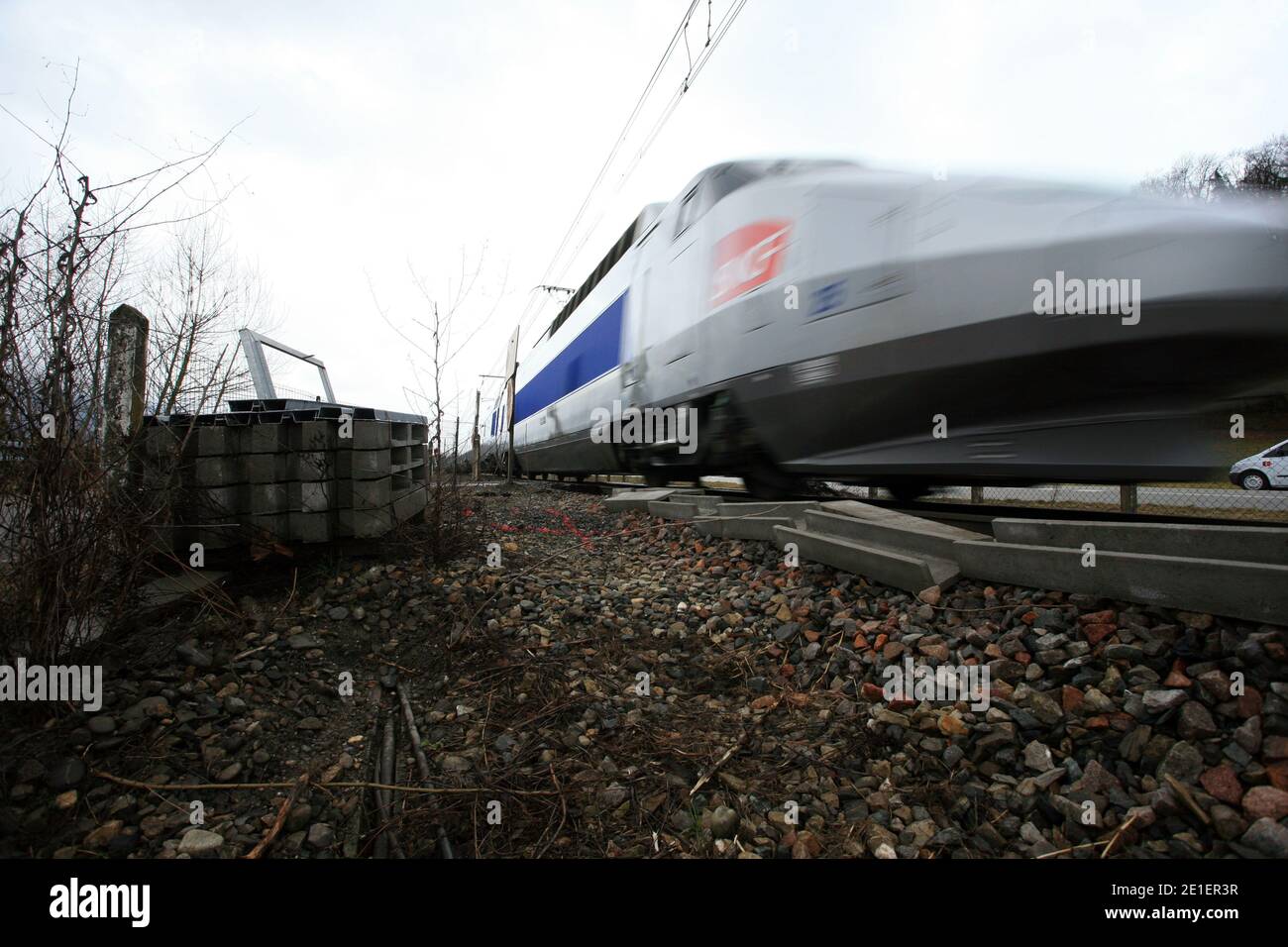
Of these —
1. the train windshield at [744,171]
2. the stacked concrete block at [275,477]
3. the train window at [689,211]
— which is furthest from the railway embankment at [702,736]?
the train window at [689,211]

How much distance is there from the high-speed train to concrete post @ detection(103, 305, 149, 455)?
3.76 meters

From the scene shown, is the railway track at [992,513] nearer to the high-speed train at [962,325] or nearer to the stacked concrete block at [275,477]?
the high-speed train at [962,325]

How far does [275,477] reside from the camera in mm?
3637

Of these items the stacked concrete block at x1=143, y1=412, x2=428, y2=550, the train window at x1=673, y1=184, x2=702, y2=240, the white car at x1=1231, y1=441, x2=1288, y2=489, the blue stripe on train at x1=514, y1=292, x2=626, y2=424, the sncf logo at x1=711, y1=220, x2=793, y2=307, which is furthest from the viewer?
the white car at x1=1231, y1=441, x2=1288, y2=489

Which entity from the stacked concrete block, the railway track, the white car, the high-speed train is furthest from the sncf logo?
the white car

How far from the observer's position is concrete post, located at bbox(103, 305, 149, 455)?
2.63m

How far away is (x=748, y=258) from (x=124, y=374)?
13.1ft

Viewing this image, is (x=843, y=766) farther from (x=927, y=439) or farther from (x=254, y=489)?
(x=254, y=489)

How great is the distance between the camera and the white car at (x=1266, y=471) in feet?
29.5

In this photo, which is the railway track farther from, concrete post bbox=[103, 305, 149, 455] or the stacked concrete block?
concrete post bbox=[103, 305, 149, 455]

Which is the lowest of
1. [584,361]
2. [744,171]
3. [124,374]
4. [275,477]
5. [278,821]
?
[278,821]

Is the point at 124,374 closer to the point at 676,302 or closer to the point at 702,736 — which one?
the point at 702,736

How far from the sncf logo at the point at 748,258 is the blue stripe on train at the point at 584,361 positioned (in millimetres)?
2582

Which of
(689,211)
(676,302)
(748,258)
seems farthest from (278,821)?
(689,211)
